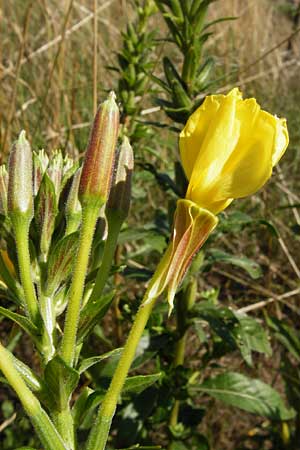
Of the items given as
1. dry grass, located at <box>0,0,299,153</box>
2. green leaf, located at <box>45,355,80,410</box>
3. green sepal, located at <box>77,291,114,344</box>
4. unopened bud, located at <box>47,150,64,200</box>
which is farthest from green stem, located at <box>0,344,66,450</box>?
dry grass, located at <box>0,0,299,153</box>

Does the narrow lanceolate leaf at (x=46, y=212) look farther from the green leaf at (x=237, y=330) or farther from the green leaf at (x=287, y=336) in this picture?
the green leaf at (x=287, y=336)

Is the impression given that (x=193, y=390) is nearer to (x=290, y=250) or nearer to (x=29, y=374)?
(x=29, y=374)

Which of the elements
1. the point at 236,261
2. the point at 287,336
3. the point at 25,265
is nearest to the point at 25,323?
the point at 25,265

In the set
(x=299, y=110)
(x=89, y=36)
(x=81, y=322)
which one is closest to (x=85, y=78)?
(x=89, y=36)

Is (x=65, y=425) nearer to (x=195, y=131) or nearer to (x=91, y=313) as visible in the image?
(x=91, y=313)

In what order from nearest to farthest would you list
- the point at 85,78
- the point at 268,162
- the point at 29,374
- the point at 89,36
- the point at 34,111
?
1. the point at 268,162
2. the point at 29,374
3. the point at 34,111
4. the point at 85,78
5. the point at 89,36

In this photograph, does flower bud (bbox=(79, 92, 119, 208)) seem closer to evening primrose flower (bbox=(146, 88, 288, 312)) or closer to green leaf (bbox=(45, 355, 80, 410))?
evening primrose flower (bbox=(146, 88, 288, 312))

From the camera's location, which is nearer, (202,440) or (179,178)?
(179,178)

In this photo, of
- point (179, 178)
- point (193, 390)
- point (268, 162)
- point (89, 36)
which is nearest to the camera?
point (268, 162)
